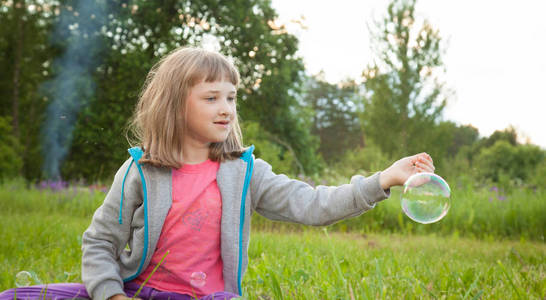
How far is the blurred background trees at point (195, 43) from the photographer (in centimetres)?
994

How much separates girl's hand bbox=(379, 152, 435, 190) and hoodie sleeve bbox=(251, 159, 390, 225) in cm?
3

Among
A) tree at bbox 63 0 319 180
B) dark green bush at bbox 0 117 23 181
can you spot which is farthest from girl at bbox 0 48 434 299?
dark green bush at bbox 0 117 23 181

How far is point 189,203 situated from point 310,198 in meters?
0.52

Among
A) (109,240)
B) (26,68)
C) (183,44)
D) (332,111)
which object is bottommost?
(109,240)

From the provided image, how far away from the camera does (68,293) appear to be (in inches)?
76.5

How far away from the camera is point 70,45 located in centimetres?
1166

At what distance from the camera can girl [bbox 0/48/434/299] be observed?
192 centimetres

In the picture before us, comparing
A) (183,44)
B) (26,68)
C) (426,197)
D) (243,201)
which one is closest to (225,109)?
(243,201)

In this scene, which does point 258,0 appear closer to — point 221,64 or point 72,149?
point 72,149

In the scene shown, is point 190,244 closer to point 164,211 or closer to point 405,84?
point 164,211

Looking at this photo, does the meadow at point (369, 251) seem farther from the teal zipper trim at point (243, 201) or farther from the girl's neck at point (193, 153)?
the girl's neck at point (193, 153)

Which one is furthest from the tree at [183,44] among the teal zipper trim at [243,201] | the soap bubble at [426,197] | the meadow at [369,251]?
the soap bubble at [426,197]

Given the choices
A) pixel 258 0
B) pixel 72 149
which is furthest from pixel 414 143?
pixel 72 149

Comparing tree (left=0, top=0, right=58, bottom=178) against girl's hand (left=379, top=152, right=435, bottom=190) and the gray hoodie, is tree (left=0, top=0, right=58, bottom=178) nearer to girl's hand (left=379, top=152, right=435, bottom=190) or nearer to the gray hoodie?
the gray hoodie
